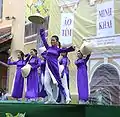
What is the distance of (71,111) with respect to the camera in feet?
15.2

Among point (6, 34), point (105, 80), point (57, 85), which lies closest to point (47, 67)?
point (57, 85)

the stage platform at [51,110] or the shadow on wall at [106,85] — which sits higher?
the shadow on wall at [106,85]

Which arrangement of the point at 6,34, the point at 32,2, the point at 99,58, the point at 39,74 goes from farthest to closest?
1. the point at 6,34
2. the point at 32,2
3. the point at 99,58
4. the point at 39,74

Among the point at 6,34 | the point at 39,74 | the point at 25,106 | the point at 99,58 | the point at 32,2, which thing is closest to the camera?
the point at 25,106

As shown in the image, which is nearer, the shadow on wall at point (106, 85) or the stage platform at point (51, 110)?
the stage platform at point (51, 110)

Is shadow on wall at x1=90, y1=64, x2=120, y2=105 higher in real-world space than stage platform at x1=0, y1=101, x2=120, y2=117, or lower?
higher

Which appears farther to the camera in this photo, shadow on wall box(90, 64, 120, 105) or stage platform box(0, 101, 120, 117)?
shadow on wall box(90, 64, 120, 105)

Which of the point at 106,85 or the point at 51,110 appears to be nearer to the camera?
the point at 51,110

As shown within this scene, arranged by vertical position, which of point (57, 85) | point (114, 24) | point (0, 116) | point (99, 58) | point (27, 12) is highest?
point (27, 12)

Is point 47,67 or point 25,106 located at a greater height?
point 47,67

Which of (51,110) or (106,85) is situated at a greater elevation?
(106,85)

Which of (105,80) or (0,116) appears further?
(105,80)

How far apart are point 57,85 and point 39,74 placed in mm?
971

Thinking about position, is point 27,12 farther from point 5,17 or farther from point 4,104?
point 4,104
